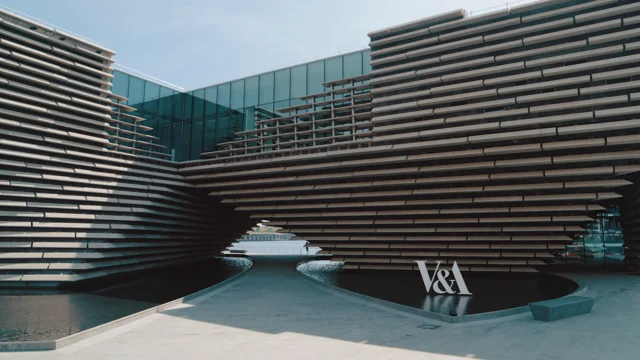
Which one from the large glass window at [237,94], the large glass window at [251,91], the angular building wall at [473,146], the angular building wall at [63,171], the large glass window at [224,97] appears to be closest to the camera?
the angular building wall at [473,146]

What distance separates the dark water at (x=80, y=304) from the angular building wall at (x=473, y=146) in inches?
266

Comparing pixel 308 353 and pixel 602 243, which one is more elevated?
pixel 602 243

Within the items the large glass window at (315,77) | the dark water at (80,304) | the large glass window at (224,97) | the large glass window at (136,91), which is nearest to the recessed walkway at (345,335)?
the dark water at (80,304)

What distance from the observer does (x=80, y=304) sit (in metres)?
13.9

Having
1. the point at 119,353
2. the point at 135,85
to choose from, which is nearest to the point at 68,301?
the point at 119,353

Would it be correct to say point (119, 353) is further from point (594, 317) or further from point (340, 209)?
point (340, 209)

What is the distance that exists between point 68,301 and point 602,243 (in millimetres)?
26874

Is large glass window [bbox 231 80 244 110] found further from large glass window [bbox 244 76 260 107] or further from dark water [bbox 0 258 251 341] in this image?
dark water [bbox 0 258 251 341]

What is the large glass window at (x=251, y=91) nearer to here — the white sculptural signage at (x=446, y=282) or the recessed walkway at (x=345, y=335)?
the recessed walkway at (x=345, y=335)

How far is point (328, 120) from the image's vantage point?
69.5ft

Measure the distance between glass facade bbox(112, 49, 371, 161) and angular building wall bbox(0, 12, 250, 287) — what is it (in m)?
4.43

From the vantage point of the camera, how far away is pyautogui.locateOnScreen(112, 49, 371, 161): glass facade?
23922mm

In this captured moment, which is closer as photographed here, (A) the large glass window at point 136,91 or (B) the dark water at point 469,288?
(B) the dark water at point 469,288

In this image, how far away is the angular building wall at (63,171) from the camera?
17156mm
